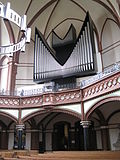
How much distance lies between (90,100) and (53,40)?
8449 millimetres

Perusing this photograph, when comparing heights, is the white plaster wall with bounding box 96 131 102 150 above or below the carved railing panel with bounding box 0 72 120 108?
below

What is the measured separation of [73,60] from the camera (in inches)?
658

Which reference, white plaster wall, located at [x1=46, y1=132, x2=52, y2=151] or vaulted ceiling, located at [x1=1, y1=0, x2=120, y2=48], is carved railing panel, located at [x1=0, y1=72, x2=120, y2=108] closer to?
white plaster wall, located at [x1=46, y1=132, x2=52, y2=151]

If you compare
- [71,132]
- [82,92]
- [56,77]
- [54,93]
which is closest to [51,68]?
[56,77]

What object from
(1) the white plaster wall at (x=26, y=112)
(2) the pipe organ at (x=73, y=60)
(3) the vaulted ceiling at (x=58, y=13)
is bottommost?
(1) the white plaster wall at (x=26, y=112)

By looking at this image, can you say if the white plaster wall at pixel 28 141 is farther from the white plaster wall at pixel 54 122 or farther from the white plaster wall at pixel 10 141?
the white plaster wall at pixel 54 122

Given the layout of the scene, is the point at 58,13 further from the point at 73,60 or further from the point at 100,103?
the point at 100,103

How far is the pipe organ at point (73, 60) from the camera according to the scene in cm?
1577

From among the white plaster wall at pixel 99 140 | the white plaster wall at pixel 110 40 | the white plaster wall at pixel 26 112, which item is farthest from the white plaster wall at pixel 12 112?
the white plaster wall at pixel 110 40

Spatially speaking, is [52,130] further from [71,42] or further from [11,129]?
[71,42]

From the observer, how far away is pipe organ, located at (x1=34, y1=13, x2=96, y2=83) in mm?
15773

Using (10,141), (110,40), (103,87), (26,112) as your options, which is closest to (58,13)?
(110,40)

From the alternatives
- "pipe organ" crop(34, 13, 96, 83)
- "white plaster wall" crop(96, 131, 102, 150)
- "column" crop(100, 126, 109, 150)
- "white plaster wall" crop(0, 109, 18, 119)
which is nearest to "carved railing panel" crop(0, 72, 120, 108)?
"white plaster wall" crop(0, 109, 18, 119)

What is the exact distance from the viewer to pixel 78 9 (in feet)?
63.9
